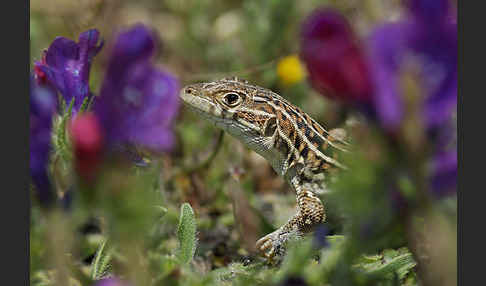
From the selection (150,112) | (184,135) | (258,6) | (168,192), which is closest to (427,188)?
(150,112)

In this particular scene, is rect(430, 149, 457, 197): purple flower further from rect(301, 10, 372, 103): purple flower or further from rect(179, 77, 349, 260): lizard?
rect(179, 77, 349, 260): lizard

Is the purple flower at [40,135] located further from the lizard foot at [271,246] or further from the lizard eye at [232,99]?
the lizard eye at [232,99]

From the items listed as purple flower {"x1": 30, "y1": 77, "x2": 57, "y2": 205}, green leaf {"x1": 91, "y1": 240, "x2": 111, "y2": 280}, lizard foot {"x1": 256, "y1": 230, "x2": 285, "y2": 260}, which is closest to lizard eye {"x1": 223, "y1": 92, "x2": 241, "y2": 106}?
lizard foot {"x1": 256, "y1": 230, "x2": 285, "y2": 260}

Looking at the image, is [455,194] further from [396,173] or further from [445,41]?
[445,41]

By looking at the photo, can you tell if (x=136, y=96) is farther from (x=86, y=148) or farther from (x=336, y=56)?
(x=336, y=56)

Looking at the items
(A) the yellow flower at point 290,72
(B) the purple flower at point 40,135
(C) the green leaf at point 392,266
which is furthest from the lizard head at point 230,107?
(A) the yellow flower at point 290,72
